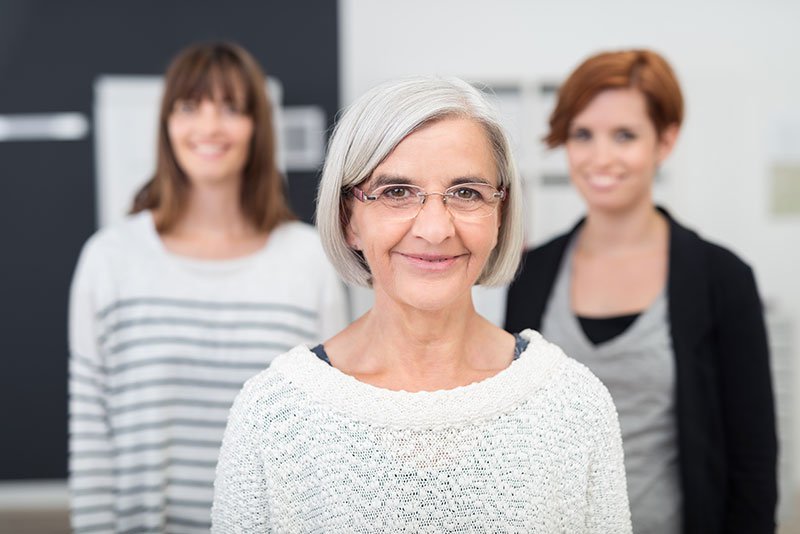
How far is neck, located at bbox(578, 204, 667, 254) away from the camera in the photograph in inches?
81.0

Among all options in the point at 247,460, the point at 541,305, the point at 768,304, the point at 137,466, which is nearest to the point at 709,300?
the point at 541,305

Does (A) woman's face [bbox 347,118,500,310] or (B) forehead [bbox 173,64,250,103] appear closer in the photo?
(A) woman's face [bbox 347,118,500,310]

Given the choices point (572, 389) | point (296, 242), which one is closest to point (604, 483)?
point (572, 389)

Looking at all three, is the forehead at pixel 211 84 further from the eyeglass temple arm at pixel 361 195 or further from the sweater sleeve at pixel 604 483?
the sweater sleeve at pixel 604 483

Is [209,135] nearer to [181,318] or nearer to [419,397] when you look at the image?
[181,318]

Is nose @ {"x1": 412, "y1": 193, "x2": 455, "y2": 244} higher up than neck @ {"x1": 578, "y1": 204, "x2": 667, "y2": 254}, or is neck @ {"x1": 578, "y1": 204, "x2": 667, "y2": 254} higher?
nose @ {"x1": 412, "y1": 193, "x2": 455, "y2": 244}

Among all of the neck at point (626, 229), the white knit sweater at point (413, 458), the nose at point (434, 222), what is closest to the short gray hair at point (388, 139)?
the nose at point (434, 222)

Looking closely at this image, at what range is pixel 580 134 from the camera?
2.02 meters

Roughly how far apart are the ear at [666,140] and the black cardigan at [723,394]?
291 millimetres

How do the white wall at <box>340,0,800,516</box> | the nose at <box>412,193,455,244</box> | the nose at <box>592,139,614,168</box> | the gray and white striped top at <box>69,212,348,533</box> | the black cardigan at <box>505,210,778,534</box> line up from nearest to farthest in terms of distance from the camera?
the nose at <box>412,193,455,244</box>, the black cardigan at <box>505,210,778,534</box>, the nose at <box>592,139,614,168</box>, the gray and white striped top at <box>69,212,348,533</box>, the white wall at <box>340,0,800,516</box>

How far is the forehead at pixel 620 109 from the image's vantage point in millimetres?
1965

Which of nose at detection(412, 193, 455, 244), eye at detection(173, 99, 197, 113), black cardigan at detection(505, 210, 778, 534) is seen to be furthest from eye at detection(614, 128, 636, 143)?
eye at detection(173, 99, 197, 113)

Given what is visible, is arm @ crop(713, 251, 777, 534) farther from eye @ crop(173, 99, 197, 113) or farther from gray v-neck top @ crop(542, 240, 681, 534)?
eye @ crop(173, 99, 197, 113)

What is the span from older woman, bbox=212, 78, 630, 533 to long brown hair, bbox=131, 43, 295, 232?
2.86 ft
